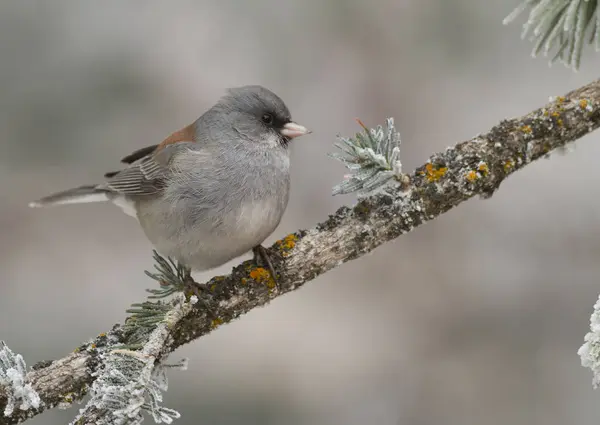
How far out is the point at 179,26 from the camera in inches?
147

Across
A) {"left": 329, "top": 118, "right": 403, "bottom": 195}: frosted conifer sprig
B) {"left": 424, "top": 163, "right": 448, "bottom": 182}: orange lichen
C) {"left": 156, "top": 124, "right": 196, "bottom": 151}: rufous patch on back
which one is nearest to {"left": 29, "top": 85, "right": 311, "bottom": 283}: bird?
{"left": 156, "top": 124, "right": 196, "bottom": 151}: rufous patch on back

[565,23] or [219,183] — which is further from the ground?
[219,183]

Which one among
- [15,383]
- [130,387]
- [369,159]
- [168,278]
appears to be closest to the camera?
[130,387]

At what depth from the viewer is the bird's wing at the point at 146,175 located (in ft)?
7.25

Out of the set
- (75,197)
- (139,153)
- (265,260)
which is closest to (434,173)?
(265,260)

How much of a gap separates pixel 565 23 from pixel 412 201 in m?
0.51

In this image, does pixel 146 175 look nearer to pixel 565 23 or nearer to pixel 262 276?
pixel 262 276

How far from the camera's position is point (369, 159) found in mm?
1464

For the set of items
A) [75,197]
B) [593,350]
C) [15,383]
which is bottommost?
[593,350]

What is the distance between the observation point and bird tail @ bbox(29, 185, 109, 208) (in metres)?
2.57

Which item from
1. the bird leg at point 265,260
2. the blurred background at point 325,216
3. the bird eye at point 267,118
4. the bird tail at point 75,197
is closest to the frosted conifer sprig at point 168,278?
Result: the bird leg at point 265,260

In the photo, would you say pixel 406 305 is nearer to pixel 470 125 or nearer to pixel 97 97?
pixel 470 125

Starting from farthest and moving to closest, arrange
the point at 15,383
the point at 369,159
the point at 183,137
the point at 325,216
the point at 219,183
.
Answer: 1. the point at 325,216
2. the point at 183,137
3. the point at 219,183
4. the point at 369,159
5. the point at 15,383

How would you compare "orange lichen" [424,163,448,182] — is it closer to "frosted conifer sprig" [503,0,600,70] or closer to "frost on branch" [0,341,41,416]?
"frosted conifer sprig" [503,0,600,70]
